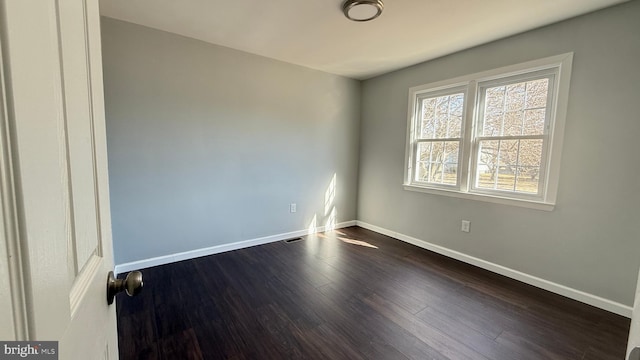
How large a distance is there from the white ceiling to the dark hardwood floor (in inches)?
96.1

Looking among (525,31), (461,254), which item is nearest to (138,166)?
(461,254)

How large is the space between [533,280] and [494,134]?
4.99ft

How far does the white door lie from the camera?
11.1 inches

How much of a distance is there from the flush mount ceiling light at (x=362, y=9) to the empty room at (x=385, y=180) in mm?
19

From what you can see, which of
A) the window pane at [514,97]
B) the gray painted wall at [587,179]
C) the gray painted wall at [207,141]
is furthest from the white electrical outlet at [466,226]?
the gray painted wall at [207,141]

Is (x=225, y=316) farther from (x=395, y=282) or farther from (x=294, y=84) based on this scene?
(x=294, y=84)

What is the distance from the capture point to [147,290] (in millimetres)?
2309

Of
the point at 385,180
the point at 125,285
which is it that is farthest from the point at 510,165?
the point at 125,285

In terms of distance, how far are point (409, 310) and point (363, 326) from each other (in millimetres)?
459

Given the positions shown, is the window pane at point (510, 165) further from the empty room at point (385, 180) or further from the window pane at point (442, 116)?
the window pane at point (442, 116)

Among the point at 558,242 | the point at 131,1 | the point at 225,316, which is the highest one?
the point at 131,1

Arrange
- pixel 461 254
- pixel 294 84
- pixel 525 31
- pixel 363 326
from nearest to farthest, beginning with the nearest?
pixel 363 326
pixel 525 31
pixel 461 254
pixel 294 84

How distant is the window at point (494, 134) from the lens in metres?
2.42

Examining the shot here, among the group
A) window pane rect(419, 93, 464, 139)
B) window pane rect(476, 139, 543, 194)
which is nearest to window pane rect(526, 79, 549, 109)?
window pane rect(476, 139, 543, 194)
